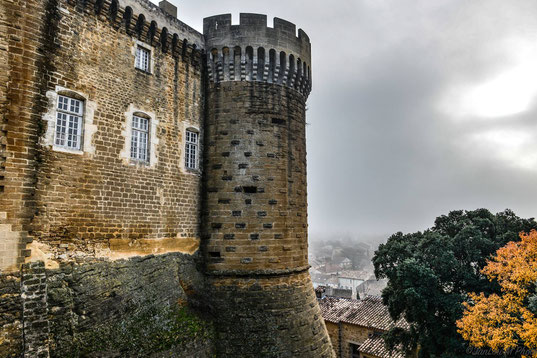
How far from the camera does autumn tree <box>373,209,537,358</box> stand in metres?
15.2

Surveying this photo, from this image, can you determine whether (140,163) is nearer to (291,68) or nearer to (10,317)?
(10,317)

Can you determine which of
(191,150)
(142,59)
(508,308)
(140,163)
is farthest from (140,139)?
(508,308)

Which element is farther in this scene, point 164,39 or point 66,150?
point 164,39

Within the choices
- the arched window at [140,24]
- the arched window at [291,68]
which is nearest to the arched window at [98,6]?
the arched window at [140,24]

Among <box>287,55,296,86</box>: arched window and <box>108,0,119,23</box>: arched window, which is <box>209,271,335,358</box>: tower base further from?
<box>108,0,119,23</box>: arched window

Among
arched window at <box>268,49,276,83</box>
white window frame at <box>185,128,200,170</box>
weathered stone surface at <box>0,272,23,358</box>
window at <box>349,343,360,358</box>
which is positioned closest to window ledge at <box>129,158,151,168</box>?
white window frame at <box>185,128,200,170</box>

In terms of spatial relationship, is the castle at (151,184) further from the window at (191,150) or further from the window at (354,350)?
the window at (354,350)

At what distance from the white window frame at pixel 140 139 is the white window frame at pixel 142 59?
5.44 ft

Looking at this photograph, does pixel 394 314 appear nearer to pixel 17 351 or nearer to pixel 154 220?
pixel 154 220

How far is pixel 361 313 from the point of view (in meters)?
23.0

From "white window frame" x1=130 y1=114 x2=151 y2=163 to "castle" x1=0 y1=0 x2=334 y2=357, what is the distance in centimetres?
4

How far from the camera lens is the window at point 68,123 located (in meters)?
8.41

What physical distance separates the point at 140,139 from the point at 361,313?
64.6 feet

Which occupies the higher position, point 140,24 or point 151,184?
point 140,24
